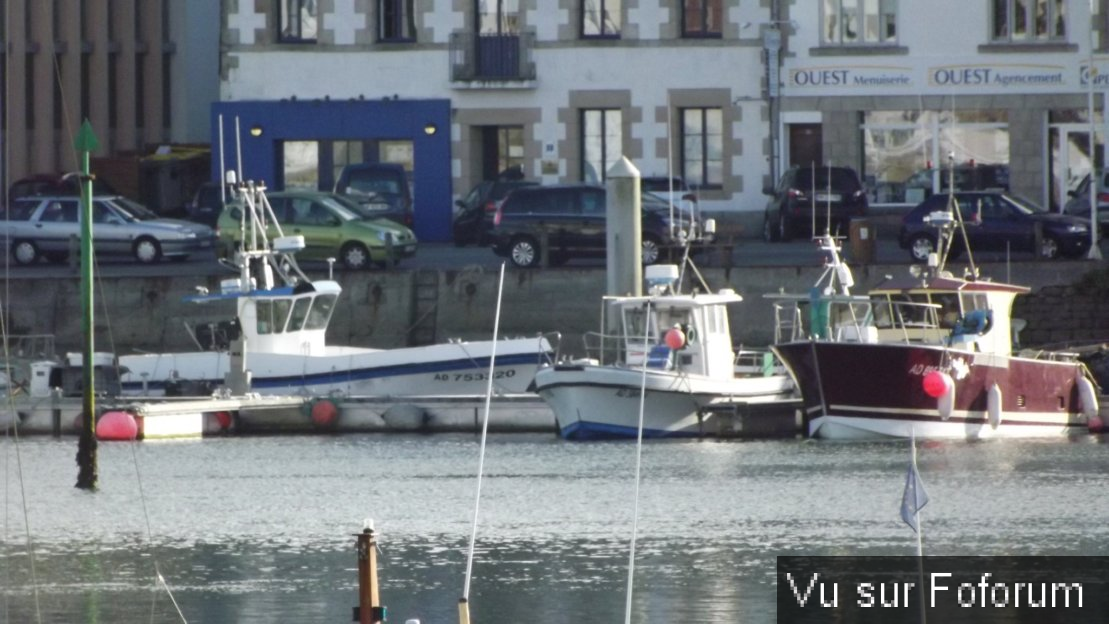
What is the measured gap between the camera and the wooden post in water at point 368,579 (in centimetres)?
1492

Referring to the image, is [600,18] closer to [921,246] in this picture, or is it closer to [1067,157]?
[1067,157]

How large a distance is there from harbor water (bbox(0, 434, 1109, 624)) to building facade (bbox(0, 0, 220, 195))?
22.8 m

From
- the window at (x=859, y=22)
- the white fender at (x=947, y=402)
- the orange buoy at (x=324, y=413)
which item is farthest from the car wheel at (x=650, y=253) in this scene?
the window at (x=859, y=22)

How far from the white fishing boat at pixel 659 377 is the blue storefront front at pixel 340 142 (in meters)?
15.3

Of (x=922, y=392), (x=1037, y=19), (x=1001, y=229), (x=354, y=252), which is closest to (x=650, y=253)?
(x=354, y=252)

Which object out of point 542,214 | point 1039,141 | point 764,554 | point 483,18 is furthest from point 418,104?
point 764,554

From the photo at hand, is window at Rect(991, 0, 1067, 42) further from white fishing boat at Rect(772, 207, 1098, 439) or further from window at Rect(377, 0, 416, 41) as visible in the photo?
white fishing boat at Rect(772, 207, 1098, 439)

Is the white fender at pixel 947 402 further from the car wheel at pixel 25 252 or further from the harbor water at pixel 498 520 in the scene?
the car wheel at pixel 25 252

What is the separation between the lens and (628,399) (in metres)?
36.7

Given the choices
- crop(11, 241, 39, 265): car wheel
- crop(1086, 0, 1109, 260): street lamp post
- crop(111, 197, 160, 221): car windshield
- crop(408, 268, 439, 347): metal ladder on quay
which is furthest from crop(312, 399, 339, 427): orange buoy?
crop(1086, 0, 1109, 260): street lamp post

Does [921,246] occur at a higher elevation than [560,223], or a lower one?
lower

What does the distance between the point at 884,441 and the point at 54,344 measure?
46.6 feet

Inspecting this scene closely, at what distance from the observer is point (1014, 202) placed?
1735 inches

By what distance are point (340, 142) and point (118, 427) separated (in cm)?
1697
